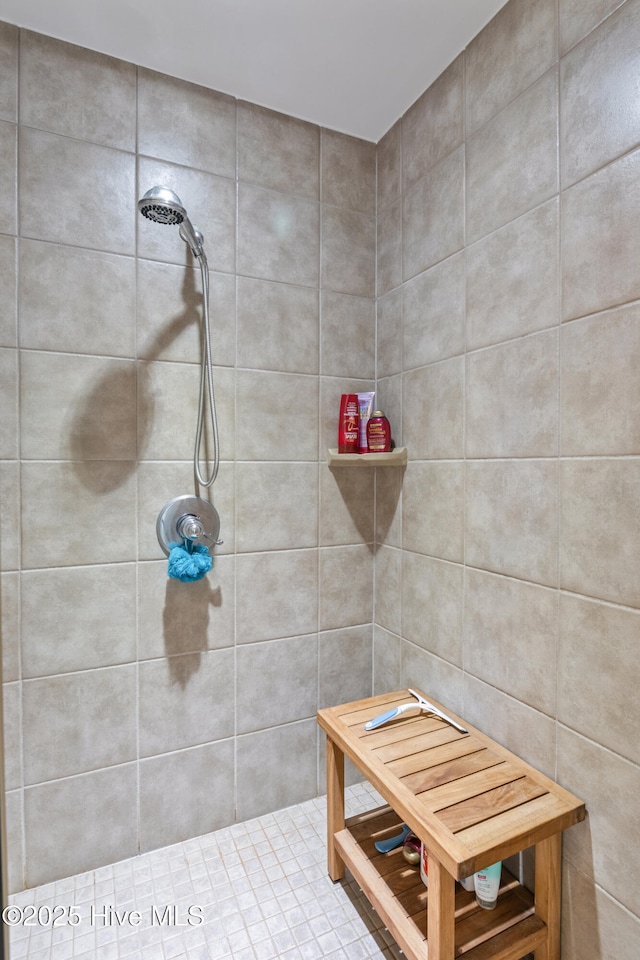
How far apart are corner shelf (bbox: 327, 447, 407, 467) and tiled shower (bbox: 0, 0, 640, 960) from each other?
0.15 ft

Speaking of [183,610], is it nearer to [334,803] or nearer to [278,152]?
[334,803]

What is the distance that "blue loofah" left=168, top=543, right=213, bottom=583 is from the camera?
134cm

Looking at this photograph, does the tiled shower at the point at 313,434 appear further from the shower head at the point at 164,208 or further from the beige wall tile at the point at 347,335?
the shower head at the point at 164,208

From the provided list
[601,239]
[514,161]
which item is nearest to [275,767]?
[601,239]

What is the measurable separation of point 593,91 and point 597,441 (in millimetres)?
692

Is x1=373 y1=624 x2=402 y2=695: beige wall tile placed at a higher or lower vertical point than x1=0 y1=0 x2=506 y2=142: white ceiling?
lower

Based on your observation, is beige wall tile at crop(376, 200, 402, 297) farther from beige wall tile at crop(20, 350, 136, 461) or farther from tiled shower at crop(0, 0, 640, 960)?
beige wall tile at crop(20, 350, 136, 461)

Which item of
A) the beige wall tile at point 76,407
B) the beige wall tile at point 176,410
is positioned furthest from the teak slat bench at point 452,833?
the beige wall tile at point 76,407

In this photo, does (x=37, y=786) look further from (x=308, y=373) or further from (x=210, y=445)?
(x=308, y=373)

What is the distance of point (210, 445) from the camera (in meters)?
1.47

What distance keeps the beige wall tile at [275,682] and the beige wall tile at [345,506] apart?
0.34 meters

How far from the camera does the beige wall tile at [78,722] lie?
51.2 inches

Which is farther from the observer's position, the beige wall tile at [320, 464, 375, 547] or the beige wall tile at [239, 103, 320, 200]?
the beige wall tile at [320, 464, 375, 547]

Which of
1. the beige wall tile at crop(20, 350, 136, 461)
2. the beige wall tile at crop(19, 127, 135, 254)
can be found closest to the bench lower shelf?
the beige wall tile at crop(20, 350, 136, 461)
